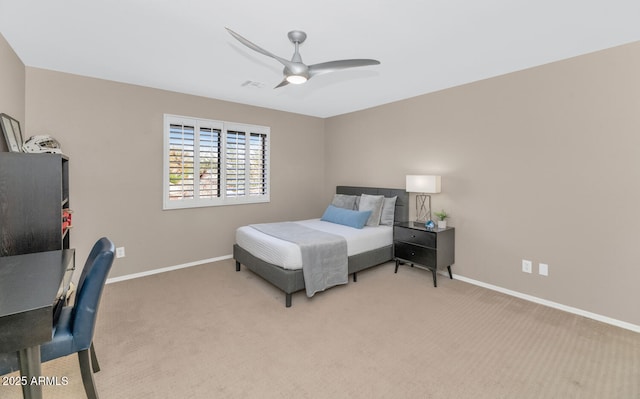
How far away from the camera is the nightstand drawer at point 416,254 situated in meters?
3.62

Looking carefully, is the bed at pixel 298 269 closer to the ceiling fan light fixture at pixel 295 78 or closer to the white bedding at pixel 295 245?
the white bedding at pixel 295 245

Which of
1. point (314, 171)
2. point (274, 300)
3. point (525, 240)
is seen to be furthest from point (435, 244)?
point (314, 171)

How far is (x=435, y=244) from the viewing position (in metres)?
3.57

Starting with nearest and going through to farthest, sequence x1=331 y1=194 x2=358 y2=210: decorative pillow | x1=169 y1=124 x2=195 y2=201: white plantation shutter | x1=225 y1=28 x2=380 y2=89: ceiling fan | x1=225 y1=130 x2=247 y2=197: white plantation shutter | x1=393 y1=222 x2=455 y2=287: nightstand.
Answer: x1=225 y1=28 x2=380 y2=89: ceiling fan
x1=393 y1=222 x2=455 y2=287: nightstand
x1=169 y1=124 x2=195 y2=201: white plantation shutter
x1=225 y1=130 x2=247 y2=197: white plantation shutter
x1=331 y1=194 x2=358 y2=210: decorative pillow

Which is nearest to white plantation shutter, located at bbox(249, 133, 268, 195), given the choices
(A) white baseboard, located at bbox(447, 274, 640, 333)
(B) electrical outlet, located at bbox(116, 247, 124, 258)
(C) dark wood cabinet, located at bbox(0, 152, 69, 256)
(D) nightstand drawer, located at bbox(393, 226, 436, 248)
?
(B) electrical outlet, located at bbox(116, 247, 124, 258)

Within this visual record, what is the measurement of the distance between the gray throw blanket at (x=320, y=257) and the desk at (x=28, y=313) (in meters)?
2.04

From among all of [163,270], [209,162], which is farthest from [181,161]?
[163,270]

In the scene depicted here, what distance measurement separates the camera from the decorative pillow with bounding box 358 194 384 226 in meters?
4.35

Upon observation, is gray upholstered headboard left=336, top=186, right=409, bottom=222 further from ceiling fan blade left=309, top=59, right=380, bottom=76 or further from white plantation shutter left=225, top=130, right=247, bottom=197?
ceiling fan blade left=309, top=59, right=380, bottom=76

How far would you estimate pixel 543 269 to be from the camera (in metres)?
3.11

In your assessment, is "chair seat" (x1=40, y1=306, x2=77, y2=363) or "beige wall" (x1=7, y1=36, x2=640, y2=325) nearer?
"chair seat" (x1=40, y1=306, x2=77, y2=363)

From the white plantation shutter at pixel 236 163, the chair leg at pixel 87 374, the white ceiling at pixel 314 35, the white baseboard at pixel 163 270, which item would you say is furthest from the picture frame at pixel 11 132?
the white plantation shutter at pixel 236 163

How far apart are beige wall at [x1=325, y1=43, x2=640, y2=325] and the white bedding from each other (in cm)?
96

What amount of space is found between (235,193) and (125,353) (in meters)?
2.82
